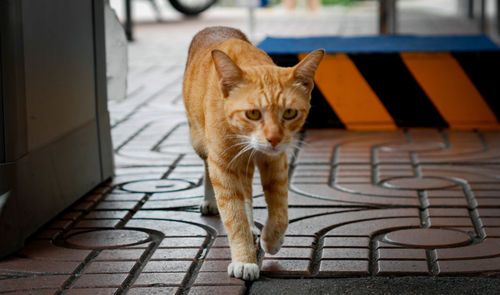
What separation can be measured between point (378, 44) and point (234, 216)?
366 centimetres

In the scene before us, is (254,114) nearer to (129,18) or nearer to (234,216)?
(234,216)

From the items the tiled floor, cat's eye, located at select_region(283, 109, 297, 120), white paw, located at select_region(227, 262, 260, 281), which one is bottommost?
the tiled floor

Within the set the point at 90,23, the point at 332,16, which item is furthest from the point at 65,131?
the point at 332,16

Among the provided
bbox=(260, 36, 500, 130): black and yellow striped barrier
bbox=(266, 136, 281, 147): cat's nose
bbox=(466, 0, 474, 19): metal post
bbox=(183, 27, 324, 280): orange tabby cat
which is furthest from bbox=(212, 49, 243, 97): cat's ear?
bbox=(466, 0, 474, 19): metal post

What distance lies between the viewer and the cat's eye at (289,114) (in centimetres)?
301

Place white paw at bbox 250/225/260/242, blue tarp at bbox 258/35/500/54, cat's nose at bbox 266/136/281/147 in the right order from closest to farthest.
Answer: cat's nose at bbox 266/136/281/147 < white paw at bbox 250/225/260/242 < blue tarp at bbox 258/35/500/54

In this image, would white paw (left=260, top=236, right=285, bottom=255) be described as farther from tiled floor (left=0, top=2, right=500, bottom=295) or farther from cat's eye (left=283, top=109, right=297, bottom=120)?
cat's eye (left=283, top=109, right=297, bottom=120)

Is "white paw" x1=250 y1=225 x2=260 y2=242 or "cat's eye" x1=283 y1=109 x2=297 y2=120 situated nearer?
"cat's eye" x1=283 y1=109 x2=297 y2=120

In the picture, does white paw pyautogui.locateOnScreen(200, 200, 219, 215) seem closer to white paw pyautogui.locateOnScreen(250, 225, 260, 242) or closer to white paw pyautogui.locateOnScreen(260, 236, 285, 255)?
white paw pyautogui.locateOnScreen(250, 225, 260, 242)

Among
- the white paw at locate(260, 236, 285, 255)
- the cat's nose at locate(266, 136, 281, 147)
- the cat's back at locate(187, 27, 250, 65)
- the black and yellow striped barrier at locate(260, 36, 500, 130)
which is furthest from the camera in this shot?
the black and yellow striped barrier at locate(260, 36, 500, 130)

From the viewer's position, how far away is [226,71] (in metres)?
3.03

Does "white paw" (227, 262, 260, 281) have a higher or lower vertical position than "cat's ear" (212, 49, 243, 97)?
lower

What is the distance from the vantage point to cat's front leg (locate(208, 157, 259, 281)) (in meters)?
3.17

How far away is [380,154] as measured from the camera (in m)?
A: 5.20
